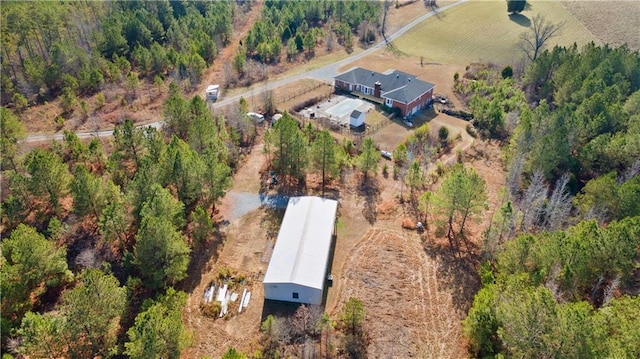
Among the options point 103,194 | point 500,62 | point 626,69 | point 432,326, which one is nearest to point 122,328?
point 103,194

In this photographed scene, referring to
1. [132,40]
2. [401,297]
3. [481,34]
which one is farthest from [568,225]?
[132,40]

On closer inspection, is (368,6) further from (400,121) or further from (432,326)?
(432,326)

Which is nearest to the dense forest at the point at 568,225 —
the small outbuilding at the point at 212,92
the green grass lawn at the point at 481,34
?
the green grass lawn at the point at 481,34

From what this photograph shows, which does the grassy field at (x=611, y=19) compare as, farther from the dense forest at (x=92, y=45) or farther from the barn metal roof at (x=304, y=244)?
the barn metal roof at (x=304, y=244)

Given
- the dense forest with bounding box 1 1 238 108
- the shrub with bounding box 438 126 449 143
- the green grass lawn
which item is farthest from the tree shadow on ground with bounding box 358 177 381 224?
the green grass lawn

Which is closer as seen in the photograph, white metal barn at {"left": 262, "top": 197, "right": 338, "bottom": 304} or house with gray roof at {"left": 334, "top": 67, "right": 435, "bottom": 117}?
white metal barn at {"left": 262, "top": 197, "right": 338, "bottom": 304}

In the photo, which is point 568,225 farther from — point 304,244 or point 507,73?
point 507,73

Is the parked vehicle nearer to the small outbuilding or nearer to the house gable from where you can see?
the small outbuilding
